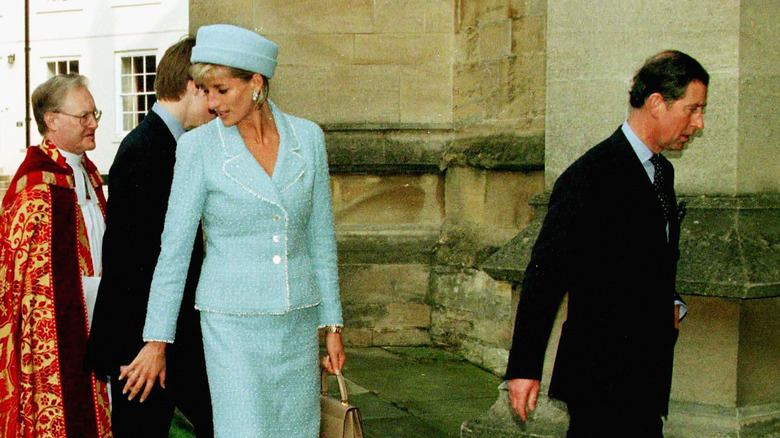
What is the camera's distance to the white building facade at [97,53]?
1064 inches

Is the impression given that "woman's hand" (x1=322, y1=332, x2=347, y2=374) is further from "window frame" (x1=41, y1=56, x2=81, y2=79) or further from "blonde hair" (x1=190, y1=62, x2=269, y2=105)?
"window frame" (x1=41, y1=56, x2=81, y2=79)

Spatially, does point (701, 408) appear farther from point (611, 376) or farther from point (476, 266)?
point (476, 266)

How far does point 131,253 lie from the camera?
11.4 ft

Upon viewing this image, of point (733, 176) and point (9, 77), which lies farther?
point (9, 77)

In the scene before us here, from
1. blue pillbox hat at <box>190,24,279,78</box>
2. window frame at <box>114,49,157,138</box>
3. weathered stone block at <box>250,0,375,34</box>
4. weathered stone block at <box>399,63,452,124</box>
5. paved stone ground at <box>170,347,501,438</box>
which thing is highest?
window frame at <box>114,49,157,138</box>

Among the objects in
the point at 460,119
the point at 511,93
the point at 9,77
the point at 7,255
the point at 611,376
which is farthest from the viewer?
the point at 9,77

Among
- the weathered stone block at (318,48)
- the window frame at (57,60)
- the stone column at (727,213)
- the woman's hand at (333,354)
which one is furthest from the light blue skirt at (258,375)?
the window frame at (57,60)

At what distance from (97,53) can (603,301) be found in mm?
26629

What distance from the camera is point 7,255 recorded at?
4312mm

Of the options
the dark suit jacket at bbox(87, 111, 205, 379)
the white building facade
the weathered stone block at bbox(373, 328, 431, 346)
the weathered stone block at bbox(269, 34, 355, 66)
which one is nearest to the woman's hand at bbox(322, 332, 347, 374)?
the dark suit jacket at bbox(87, 111, 205, 379)

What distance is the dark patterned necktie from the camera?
3.19 meters

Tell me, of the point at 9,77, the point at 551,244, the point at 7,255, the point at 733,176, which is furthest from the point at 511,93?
the point at 9,77

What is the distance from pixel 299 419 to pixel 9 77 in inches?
1120

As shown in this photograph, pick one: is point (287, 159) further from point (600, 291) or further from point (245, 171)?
point (600, 291)
